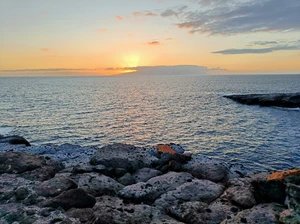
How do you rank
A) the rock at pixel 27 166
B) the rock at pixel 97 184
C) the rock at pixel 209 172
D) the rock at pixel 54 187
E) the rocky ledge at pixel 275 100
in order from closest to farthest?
the rock at pixel 54 187, the rock at pixel 97 184, the rock at pixel 27 166, the rock at pixel 209 172, the rocky ledge at pixel 275 100

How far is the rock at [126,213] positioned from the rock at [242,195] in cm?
378

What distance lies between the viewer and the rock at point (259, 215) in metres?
11.3

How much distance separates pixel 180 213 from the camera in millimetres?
12578

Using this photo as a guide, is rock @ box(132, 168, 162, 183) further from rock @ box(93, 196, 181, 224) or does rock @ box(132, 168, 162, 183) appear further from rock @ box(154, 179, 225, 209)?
rock @ box(93, 196, 181, 224)

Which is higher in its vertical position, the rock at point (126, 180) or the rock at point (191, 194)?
the rock at point (191, 194)

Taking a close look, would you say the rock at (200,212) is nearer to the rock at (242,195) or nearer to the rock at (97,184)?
the rock at (242,195)

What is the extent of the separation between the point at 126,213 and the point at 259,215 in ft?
19.1

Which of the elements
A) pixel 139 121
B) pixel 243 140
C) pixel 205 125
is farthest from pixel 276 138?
pixel 139 121

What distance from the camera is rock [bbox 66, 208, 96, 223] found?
11.5m

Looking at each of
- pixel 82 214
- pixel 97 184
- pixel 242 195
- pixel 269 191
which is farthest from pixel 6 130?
pixel 269 191

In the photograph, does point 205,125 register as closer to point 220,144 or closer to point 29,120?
point 220,144

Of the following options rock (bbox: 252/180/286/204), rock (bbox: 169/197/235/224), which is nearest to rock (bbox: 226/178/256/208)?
rock (bbox: 252/180/286/204)

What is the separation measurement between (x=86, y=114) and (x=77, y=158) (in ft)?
115

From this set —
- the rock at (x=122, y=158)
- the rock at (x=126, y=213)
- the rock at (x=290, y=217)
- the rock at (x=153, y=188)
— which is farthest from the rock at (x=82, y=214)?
the rock at (x=122, y=158)
